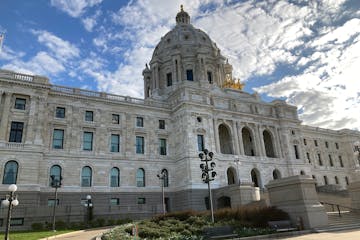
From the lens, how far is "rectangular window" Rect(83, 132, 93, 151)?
38503mm

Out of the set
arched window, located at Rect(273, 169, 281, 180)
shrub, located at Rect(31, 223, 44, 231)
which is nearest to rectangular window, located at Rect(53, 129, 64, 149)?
shrub, located at Rect(31, 223, 44, 231)

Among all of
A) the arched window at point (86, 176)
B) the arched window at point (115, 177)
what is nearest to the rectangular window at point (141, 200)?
the arched window at point (115, 177)

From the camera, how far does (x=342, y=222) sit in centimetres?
2298

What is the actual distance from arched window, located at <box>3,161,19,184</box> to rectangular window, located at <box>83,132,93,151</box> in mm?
8680

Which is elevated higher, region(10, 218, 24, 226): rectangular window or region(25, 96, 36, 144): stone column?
region(25, 96, 36, 144): stone column

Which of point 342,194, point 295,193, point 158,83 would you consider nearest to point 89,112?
point 158,83

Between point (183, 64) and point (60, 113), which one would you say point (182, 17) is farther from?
point (60, 113)

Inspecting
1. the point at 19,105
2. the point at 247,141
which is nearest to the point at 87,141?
the point at 19,105

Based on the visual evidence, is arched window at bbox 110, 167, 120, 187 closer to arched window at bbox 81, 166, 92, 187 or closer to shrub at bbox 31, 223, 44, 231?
arched window at bbox 81, 166, 92, 187

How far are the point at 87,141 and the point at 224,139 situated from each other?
23446mm

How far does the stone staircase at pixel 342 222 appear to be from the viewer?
20.3 metres

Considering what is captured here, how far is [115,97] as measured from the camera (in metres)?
43.2

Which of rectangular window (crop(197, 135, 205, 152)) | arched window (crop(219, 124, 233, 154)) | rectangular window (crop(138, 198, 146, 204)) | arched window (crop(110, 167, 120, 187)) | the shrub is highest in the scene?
arched window (crop(219, 124, 233, 154))

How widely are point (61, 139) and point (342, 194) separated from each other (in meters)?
41.9
